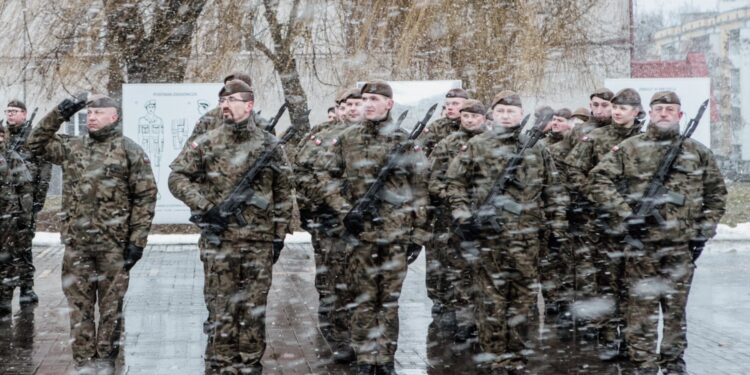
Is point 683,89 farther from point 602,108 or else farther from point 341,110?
point 341,110

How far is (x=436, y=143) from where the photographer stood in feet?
34.6

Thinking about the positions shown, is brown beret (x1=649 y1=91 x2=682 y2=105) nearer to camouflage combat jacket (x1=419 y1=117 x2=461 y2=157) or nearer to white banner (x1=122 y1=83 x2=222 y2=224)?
camouflage combat jacket (x1=419 y1=117 x2=461 y2=157)

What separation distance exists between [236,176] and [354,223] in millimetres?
898

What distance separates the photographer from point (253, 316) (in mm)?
7148

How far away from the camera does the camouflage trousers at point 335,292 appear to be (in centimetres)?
805

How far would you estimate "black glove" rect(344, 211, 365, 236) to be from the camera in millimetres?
7410

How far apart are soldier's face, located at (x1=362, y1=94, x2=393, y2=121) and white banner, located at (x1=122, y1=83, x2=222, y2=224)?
29.5ft

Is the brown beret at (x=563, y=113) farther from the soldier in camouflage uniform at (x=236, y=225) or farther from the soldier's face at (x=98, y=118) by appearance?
the soldier's face at (x=98, y=118)

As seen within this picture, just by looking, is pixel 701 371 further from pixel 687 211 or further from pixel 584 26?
pixel 584 26

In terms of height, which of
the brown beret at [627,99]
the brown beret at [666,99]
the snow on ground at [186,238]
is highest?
the brown beret at [627,99]

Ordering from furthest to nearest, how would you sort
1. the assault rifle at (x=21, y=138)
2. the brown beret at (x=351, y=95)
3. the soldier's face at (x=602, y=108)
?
1. the assault rifle at (x=21, y=138)
2. the soldier's face at (x=602, y=108)
3. the brown beret at (x=351, y=95)

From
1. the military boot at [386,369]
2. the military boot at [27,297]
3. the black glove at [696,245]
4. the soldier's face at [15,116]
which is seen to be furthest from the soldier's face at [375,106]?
the soldier's face at [15,116]

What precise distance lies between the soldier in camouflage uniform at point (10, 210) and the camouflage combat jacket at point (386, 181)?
4263 mm

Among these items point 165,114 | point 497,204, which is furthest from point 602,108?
point 165,114
